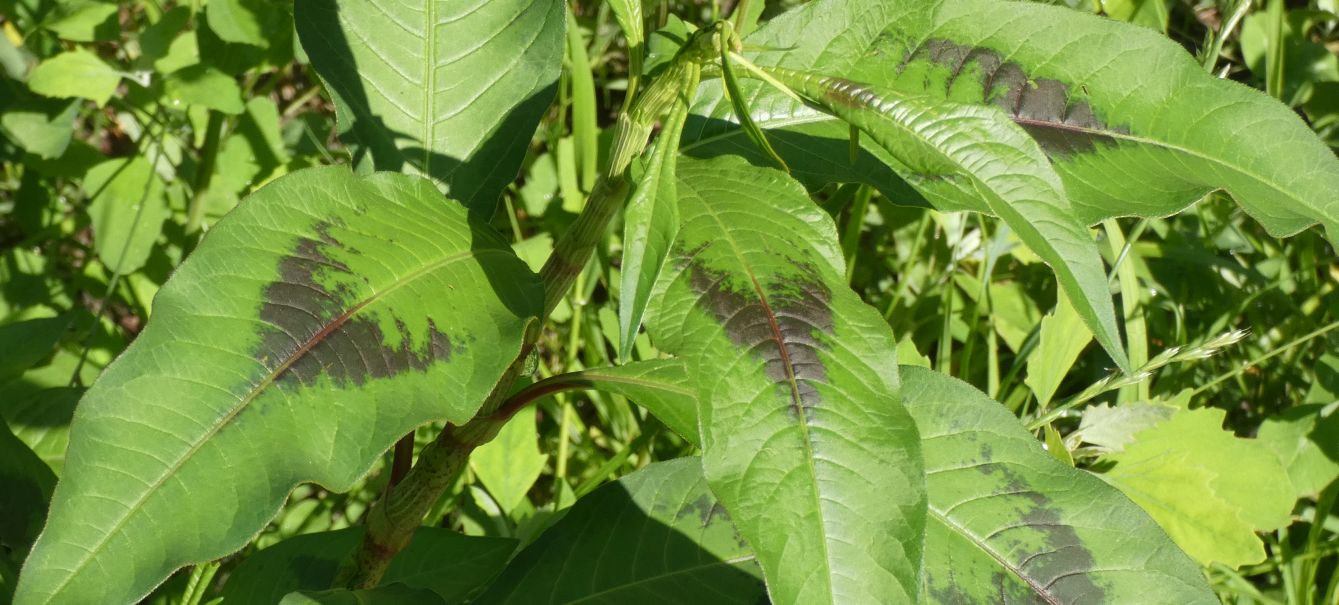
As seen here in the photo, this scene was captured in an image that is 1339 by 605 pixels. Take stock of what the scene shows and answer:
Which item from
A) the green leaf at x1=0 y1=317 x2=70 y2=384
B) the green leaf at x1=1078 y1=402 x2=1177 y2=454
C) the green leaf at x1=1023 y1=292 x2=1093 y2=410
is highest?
the green leaf at x1=0 y1=317 x2=70 y2=384

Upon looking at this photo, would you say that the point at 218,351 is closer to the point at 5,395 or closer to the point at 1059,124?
the point at 1059,124

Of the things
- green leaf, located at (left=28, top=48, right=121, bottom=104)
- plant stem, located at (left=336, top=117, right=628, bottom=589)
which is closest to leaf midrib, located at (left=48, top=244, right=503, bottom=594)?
plant stem, located at (left=336, top=117, right=628, bottom=589)

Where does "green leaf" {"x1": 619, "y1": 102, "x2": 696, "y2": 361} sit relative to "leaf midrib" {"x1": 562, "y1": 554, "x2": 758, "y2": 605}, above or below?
above

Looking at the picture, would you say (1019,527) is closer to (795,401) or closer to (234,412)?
(795,401)

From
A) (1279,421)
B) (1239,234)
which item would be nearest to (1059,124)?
(1279,421)

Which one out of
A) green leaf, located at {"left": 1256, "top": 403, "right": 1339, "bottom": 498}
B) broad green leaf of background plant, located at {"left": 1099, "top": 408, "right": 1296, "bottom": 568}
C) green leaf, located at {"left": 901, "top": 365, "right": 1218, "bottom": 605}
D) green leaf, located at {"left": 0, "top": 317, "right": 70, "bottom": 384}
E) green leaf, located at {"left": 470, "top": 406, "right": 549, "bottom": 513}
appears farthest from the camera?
green leaf, located at {"left": 1256, "top": 403, "right": 1339, "bottom": 498}

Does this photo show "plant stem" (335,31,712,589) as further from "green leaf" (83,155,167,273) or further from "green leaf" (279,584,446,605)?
"green leaf" (83,155,167,273)
